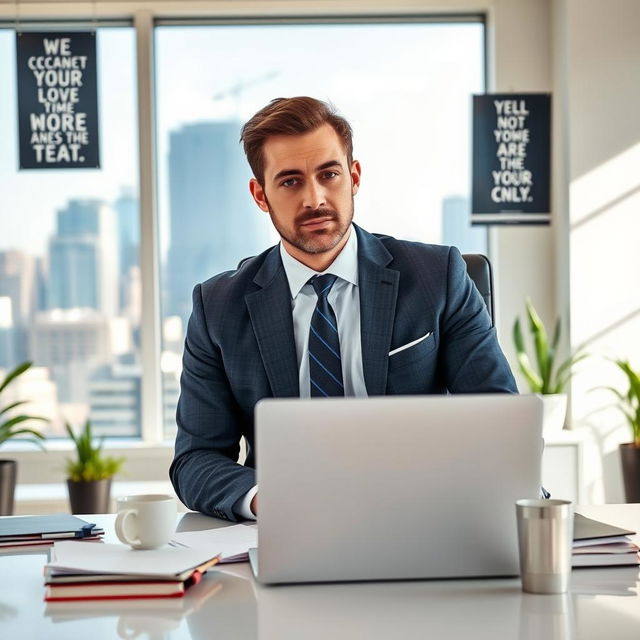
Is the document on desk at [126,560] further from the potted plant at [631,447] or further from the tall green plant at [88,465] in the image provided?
the potted plant at [631,447]

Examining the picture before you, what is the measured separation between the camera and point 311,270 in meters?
2.17

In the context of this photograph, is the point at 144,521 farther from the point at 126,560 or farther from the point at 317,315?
the point at 317,315

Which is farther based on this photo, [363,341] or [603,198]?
[603,198]

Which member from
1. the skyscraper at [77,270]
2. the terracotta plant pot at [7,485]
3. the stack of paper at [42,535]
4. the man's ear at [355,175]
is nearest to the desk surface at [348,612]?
Result: the stack of paper at [42,535]

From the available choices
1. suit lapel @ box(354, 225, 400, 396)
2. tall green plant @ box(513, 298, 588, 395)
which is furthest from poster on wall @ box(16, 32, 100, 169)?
suit lapel @ box(354, 225, 400, 396)

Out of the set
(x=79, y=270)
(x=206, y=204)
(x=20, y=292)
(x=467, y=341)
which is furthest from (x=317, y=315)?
(x=20, y=292)

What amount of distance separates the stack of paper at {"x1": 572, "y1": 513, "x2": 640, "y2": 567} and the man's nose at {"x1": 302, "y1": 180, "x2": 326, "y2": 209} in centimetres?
98

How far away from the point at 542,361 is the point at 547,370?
5 cm

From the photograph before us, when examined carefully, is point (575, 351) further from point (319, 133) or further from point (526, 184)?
point (319, 133)

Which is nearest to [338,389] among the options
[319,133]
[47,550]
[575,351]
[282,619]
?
[319,133]

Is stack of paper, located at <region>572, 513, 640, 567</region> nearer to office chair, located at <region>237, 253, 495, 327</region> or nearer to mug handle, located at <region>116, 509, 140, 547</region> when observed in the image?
mug handle, located at <region>116, 509, 140, 547</region>

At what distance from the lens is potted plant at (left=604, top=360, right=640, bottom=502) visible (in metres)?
3.97

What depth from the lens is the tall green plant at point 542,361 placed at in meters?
4.19

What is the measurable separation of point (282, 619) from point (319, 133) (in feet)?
4.17
